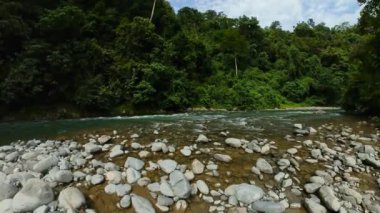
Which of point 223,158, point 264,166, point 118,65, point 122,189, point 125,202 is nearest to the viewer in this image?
point 125,202

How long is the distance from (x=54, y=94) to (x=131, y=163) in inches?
711

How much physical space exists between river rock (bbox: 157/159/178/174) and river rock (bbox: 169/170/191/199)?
21 centimetres

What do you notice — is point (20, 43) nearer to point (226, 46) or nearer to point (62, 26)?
point (62, 26)

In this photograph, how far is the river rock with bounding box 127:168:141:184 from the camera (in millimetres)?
5379

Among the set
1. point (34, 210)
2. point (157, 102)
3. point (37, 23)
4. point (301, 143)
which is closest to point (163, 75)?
point (157, 102)

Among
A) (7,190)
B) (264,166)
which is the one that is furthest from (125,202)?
(264,166)

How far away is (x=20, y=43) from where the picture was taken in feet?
71.2

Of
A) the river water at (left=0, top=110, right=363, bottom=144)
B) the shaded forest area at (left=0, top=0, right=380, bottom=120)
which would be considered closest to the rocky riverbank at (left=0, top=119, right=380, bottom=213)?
the river water at (left=0, top=110, right=363, bottom=144)

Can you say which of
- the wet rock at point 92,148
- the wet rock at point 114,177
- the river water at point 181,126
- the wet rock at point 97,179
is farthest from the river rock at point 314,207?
the wet rock at point 92,148

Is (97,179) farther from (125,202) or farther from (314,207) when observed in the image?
(314,207)

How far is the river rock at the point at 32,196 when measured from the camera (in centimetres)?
444

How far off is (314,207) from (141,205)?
2651 millimetres

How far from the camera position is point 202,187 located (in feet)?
17.3

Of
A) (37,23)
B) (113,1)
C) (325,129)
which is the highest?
(113,1)
